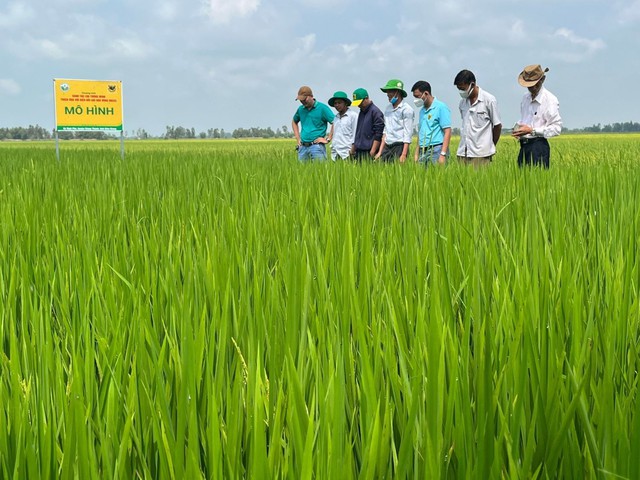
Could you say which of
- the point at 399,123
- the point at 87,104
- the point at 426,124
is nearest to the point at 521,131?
the point at 426,124

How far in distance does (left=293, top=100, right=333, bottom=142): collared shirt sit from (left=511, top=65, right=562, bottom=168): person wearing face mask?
8.19 feet

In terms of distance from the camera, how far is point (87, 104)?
38.3 feet

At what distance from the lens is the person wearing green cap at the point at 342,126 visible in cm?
699

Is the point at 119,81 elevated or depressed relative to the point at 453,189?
elevated

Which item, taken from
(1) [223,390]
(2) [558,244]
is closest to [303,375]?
(1) [223,390]

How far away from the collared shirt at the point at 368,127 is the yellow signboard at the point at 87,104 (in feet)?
22.5

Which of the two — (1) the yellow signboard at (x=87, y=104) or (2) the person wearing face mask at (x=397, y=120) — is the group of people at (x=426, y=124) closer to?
(2) the person wearing face mask at (x=397, y=120)

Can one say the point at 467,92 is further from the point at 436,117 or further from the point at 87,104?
the point at 87,104

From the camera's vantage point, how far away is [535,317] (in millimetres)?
920

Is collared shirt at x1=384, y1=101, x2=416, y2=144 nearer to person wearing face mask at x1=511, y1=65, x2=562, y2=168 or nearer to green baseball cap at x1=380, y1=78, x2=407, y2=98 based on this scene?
green baseball cap at x1=380, y1=78, x2=407, y2=98

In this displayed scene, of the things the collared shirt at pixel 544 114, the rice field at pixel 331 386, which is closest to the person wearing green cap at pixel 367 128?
the collared shirt at pixel 544 114

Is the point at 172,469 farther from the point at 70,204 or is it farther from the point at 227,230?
the point at 70,204

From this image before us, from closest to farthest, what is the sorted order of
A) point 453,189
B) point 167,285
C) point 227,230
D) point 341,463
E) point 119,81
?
point 341,463, point 167,285, point 227,230, point 453,189, point 119,81

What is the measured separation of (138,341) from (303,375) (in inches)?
8.3
